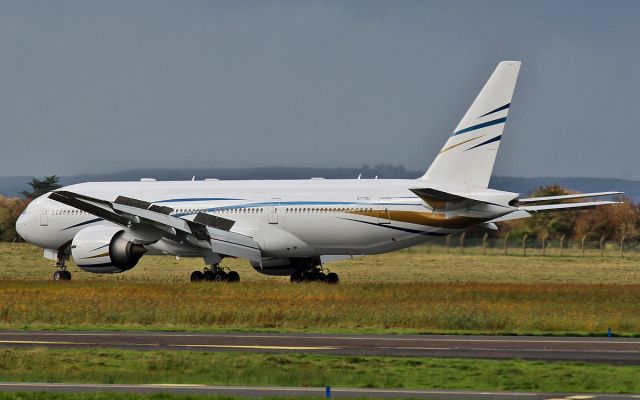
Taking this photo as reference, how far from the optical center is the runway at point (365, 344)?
25109 millimetres

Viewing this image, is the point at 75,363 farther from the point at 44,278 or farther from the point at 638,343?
the point at 44,278

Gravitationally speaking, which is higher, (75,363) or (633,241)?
(633,241)

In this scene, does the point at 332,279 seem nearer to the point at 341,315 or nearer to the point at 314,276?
the point at 314,276

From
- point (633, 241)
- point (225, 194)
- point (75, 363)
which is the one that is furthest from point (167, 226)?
point (633, 241)

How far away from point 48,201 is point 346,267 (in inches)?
604

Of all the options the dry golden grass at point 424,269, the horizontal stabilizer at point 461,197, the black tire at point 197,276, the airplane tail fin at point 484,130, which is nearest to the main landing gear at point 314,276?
the dry golden grass at point 424,269

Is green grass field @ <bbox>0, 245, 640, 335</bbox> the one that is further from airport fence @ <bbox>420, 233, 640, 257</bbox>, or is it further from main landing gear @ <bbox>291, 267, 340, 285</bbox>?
airport fence @ <bbox>420, 233, 640, 257</bbox>

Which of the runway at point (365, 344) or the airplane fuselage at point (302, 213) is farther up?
the airplane fuselage at point (302, 213)

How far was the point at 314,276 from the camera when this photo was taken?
50875mm

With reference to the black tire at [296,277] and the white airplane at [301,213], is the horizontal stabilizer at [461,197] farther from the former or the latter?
the black tire at [296,277]

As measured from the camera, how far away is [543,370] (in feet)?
73.5

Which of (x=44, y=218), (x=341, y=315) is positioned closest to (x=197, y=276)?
(x=44, y=218)

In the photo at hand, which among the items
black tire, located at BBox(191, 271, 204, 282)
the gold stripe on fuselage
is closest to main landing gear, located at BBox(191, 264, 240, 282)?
black tire, located at BBox(191, 271, 204, 282)

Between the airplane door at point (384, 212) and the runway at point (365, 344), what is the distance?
17.7 meters
